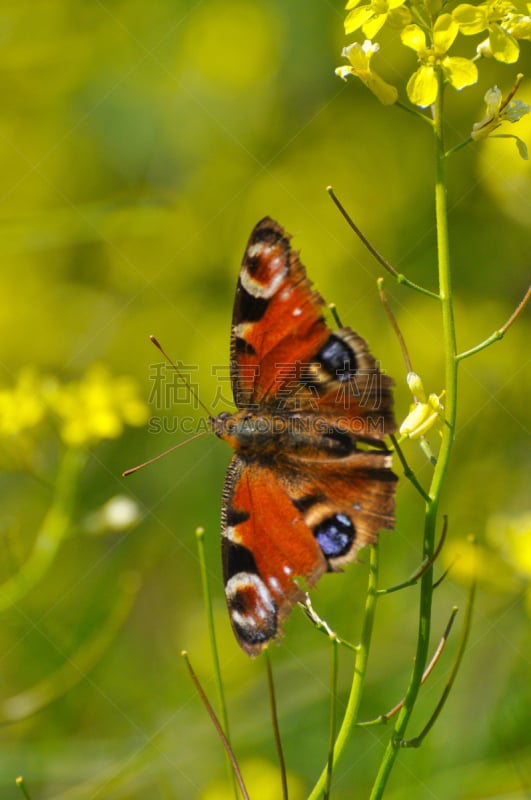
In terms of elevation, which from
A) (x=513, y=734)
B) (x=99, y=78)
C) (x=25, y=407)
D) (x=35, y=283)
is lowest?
(x=513, y=734)

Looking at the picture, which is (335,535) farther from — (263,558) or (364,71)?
(364,71)

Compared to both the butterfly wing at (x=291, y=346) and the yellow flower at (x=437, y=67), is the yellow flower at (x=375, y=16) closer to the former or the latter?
the yellow flower at (x=437, y=67)

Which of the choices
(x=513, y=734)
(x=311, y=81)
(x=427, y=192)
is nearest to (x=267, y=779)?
(x=513, y=734)

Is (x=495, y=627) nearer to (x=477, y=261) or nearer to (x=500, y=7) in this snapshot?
(x=477, y=261)

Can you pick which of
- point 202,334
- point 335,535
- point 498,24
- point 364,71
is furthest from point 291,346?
point 202,334

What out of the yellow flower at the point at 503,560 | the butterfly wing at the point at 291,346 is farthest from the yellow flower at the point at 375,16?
the yellow flower at the point at 503,560
